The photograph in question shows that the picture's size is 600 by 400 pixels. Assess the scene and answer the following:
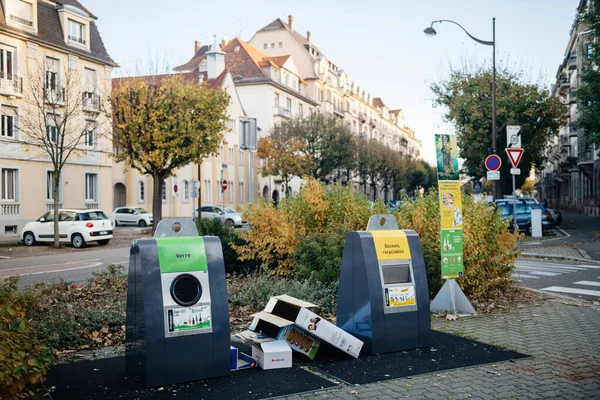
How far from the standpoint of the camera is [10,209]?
31.6 metres

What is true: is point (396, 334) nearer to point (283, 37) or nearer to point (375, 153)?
point (375, 153)

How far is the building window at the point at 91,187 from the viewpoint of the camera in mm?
37281

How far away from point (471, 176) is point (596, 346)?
38724mm

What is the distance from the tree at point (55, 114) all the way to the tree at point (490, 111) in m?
22.5

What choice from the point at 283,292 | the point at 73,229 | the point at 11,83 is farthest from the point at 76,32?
the point at 283,292

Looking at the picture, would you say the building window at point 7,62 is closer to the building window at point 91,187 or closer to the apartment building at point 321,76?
the building window at point 91,187

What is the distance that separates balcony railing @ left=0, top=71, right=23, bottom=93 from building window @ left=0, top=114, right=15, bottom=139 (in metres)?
1.39

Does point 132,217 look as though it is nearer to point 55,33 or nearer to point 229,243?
point 55,33

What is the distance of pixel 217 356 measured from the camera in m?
5.34

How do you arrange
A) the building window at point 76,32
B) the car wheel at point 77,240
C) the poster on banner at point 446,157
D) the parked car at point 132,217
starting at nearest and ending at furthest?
the poster on banner at point 446,157
the car wheel at point 77,240
the building window at point 76,32
the parked car at point 132,217

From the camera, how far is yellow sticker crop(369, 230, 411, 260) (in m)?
6.50

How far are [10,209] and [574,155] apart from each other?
53.4m

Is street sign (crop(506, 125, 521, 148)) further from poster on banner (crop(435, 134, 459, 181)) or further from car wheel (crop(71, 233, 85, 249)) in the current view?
car wheel (crop(71, 233, 85, 249))

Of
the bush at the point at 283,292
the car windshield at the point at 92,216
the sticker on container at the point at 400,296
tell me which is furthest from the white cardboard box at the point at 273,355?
the car windshield at the point at 92,216
